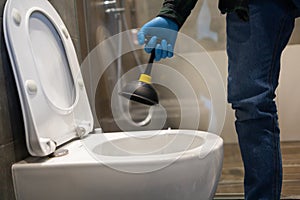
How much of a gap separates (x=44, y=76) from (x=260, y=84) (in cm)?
47

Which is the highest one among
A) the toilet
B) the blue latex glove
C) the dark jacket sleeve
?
the dark jacket sleeve

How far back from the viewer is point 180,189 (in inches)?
22.3

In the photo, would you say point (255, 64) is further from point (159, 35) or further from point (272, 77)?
point (159, 35)

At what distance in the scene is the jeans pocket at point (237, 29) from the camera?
0.64 metres

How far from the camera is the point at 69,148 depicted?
719 mm

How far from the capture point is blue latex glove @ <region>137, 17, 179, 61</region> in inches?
25.8

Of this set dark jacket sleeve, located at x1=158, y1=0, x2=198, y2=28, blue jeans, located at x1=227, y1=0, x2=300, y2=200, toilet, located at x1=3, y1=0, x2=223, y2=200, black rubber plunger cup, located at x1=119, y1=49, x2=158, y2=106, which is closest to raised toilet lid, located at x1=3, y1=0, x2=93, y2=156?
toilet, located at x1=3, y1=0, x2=223, y2=200

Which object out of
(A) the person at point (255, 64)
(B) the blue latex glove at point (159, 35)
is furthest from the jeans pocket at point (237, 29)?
(B) the blue latex glove at point (159, 35)

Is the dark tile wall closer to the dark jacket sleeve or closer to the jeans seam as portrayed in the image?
the dark jacket sleeve

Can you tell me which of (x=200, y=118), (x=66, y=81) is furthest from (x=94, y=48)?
(x=200, y=118)

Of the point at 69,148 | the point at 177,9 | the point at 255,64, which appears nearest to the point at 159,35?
the point at 177,9

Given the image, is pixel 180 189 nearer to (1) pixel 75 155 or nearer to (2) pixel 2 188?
(1) pixel 75 155

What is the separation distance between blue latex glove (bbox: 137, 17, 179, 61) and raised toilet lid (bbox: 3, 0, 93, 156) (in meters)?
0.24

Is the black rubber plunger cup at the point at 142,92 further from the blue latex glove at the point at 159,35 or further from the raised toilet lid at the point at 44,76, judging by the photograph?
the raised toilet lid at the point at 44,76
